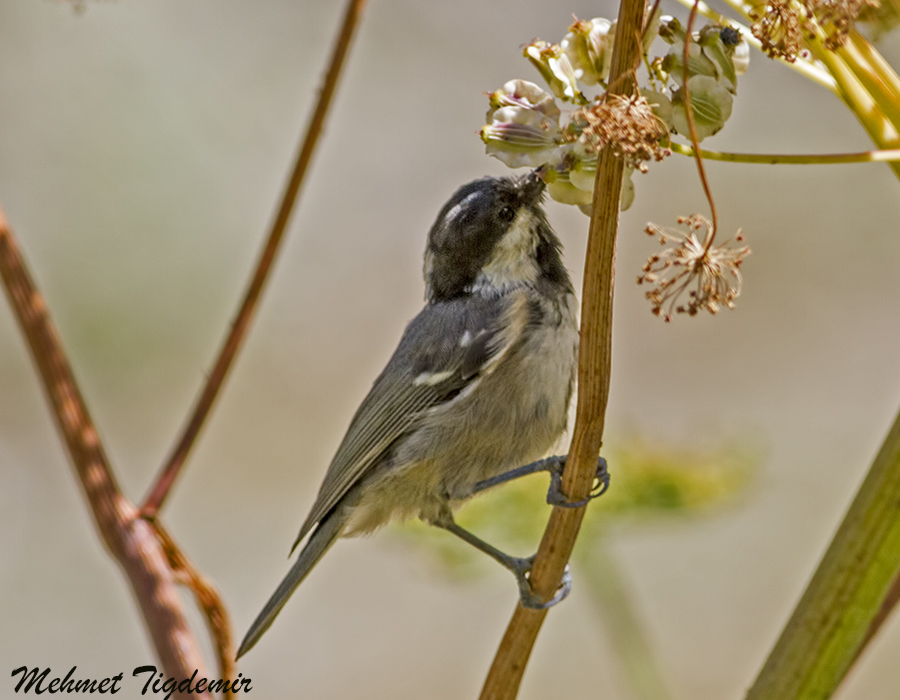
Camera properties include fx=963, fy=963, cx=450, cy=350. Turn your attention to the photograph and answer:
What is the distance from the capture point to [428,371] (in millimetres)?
2381

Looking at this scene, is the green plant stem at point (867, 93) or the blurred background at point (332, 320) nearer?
the green plant stem at point (867, 93)

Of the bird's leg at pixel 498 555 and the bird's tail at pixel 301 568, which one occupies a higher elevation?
the bird's leg at pixel 498 555

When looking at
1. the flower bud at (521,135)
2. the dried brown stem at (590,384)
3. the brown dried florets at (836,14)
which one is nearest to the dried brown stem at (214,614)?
the dried brown stem at (590,384)

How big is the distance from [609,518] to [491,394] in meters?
0.44

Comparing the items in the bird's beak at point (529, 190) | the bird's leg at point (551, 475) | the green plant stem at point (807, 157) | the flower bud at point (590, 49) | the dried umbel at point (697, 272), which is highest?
the flower bud at point (590, 49)

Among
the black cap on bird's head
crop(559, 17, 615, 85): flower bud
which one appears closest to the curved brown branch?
crop(559, 17, 615, 85): flower bud

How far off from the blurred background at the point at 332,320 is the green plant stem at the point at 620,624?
8.06ft

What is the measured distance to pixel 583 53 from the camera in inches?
47.3

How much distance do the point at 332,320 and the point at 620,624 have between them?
412 cm

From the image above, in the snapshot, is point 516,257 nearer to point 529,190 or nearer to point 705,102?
point 529,190

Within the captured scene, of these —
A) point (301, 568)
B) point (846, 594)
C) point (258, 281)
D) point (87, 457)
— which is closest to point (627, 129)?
point (846, 594)

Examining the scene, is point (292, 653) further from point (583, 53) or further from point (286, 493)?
point (583, 53)

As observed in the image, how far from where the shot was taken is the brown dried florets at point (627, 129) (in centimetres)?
101

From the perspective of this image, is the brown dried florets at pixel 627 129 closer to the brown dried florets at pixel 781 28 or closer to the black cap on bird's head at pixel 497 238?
the brown dried florets at pixel 781 28
